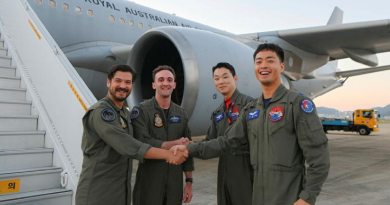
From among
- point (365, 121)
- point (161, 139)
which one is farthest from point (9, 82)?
point (365, 121)

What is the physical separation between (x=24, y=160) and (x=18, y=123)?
495mm

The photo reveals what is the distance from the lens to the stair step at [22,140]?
2.52 m

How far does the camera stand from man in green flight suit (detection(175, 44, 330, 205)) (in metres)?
1.46

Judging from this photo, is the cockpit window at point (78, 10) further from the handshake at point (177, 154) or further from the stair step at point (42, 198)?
the handshake at point (177, 154)

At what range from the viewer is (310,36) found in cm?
640

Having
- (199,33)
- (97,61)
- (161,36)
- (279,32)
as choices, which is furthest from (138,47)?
(279,32)

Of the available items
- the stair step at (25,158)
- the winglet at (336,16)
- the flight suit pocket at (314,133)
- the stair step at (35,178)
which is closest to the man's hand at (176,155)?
the flight suit pocket at (314,133)

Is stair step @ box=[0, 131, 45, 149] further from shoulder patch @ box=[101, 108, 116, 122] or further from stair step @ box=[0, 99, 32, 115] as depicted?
shoulder patch @ box=[101, 108, 116, 122]

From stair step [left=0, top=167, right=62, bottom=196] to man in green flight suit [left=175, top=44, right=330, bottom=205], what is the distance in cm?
159

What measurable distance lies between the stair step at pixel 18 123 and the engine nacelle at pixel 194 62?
1.37 m

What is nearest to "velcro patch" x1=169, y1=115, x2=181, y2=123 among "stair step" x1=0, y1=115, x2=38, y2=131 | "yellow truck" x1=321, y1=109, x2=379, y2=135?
"stair step" x1=0, y1=115, x2=38, y2=131

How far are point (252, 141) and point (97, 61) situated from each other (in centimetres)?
441

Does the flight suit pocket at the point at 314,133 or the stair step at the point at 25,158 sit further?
the stair step at the point at 25,158

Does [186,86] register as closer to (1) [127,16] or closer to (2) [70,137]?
(2) [70,137]
